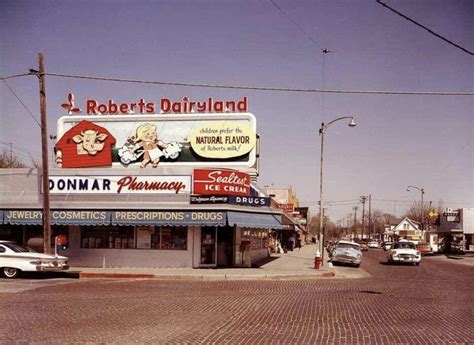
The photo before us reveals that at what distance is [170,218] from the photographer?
85.7ft

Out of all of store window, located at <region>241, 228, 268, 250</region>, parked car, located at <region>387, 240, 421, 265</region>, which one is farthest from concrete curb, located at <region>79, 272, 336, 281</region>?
parked car, located at <region>387, 240, 421, 265</region>

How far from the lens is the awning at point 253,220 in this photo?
2595 centimetres

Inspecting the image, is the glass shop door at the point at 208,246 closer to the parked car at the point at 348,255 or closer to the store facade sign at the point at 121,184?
the store facade sign at the point at 121,184

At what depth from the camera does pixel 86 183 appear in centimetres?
2834

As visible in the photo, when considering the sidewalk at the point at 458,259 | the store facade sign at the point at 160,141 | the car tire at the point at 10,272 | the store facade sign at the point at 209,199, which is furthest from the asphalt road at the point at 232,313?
the sidewalk at the point at 458,259

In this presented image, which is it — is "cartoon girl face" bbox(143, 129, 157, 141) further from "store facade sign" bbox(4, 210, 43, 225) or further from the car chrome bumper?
the car chrome bumper

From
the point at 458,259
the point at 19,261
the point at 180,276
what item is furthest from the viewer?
the point at 458,259

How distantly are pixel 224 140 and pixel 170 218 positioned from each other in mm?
8223

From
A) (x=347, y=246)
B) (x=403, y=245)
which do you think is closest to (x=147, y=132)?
(x=347, y=246)

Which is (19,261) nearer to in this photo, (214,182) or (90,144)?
Answer: (214,182)

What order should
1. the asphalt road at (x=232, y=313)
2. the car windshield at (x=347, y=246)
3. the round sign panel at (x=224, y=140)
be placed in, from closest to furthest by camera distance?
the asphalt road at (x=232, y=313) < the round sign panel at (x=224, y=140) < the car windshield at (x=347, y=246)

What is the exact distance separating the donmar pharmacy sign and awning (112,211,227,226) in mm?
6687

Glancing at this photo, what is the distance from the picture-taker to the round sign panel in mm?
32625

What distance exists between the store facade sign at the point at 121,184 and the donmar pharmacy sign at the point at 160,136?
4732mm
